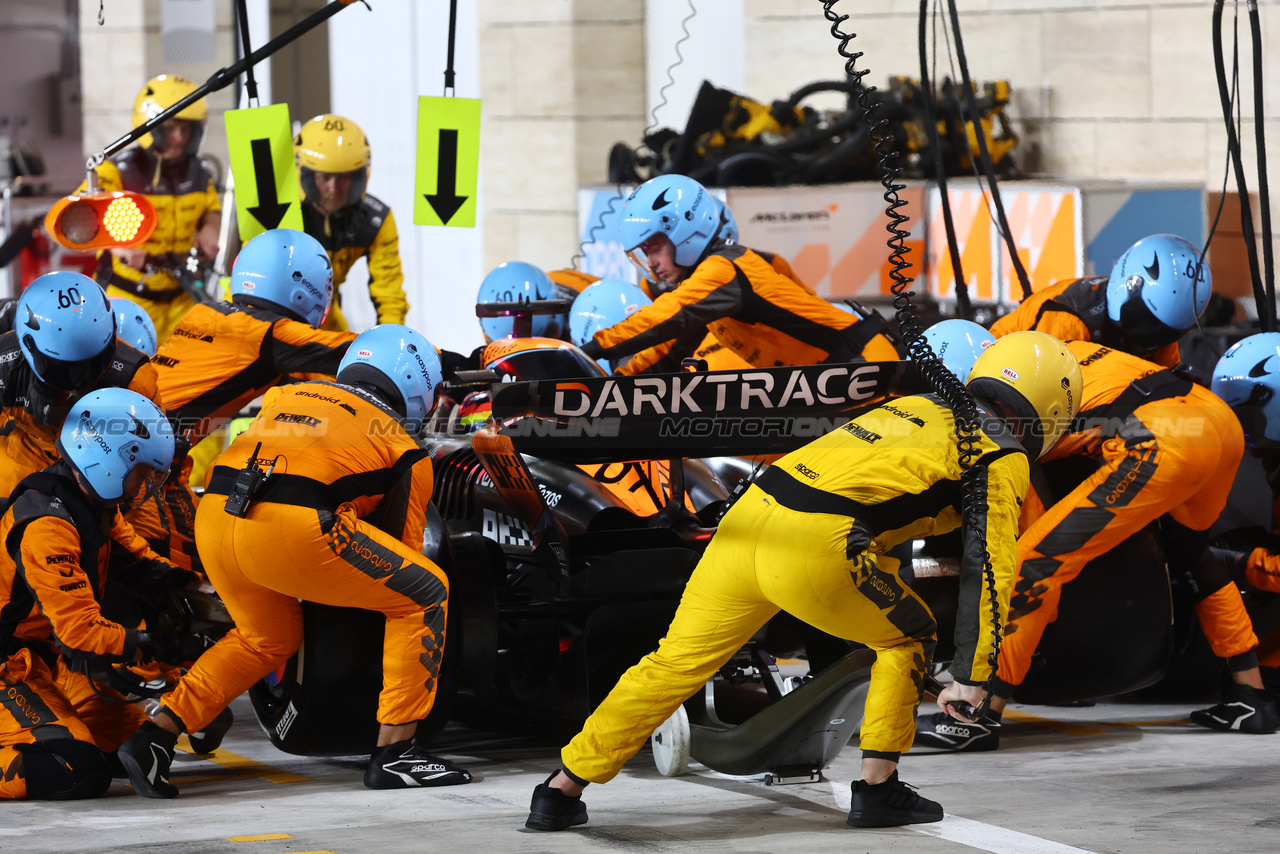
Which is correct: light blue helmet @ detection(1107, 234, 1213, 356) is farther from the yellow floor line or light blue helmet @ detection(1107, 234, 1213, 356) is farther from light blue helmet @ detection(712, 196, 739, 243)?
the yellow floor line

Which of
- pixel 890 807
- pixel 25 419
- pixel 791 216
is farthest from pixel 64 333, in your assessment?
pixel 791 216

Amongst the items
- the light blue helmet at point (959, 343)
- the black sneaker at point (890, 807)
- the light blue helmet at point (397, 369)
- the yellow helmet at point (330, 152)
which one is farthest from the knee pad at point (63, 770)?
the yellow helmet at point (330, 152)

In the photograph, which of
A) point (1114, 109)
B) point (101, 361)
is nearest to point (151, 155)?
point (101, 361)

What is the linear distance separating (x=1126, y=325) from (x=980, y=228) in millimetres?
4910

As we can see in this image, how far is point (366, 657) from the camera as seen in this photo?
5703 mm

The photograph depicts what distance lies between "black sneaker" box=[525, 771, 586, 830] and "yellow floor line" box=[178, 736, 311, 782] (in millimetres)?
1205

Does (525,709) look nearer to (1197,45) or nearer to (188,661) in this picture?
(188,661)

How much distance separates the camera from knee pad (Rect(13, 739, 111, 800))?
5.35m

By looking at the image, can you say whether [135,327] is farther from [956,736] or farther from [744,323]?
[956,736]

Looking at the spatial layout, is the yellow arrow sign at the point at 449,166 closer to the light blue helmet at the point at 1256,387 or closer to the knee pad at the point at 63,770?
the knee pad at the point at 63,770

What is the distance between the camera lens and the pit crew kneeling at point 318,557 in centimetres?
538

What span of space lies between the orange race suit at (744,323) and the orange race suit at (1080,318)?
76 centimetres

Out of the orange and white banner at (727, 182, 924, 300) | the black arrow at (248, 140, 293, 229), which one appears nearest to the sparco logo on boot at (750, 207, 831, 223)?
the orange and white banner at (727, 182, 924, 300)

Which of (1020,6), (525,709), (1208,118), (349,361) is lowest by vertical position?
(525,709)
